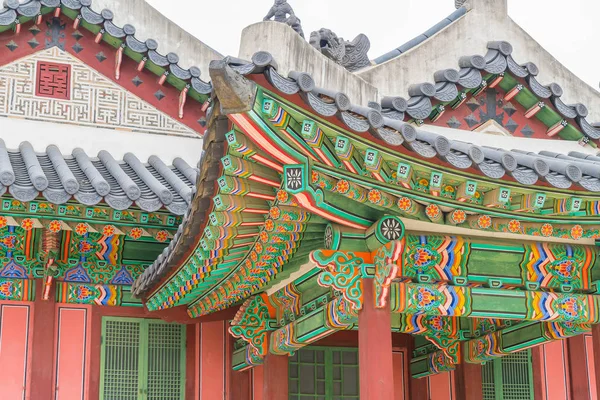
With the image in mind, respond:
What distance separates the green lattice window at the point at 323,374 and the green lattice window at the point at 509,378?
1423mm

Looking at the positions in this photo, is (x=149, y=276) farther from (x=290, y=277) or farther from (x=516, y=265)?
(x=516, y=265)

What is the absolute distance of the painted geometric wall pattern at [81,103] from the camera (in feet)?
36.3

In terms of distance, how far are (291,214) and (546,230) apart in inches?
73.2

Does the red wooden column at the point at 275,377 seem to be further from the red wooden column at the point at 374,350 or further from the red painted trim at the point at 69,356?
the red wooden column at the point at 374,350

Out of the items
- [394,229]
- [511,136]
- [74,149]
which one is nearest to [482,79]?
[511,136]

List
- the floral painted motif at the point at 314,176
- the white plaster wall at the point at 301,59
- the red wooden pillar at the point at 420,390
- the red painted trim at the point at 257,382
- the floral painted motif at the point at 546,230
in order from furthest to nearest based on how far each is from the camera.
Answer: the red wooden pillar at the point at 420,390 → the white plaster wall at the point at 301,59 → the red painted trim at the point at 257,382 → the floral painted motif at the point at 546,230 → the floral painted motif at the point at 314,176

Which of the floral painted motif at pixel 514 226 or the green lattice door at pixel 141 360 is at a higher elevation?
the floral painted motif at pixel 514 226

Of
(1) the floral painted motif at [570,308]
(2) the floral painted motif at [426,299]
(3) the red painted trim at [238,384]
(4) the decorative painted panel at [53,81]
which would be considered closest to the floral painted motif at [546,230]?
(1) the floral painted motif at [570,308]

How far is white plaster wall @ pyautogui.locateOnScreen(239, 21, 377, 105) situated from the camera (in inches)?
395

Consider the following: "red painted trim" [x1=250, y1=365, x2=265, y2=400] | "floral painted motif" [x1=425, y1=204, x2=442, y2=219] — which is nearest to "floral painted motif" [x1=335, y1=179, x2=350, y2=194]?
"floral painted motif" [x1=425, y1=204, x2=442, y2=219]

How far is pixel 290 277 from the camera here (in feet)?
27.9

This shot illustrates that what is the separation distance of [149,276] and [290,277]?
4.40 ft

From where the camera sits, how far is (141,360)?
9.97m

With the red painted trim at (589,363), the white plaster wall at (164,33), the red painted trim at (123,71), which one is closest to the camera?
the red painted trim at (589,363)
